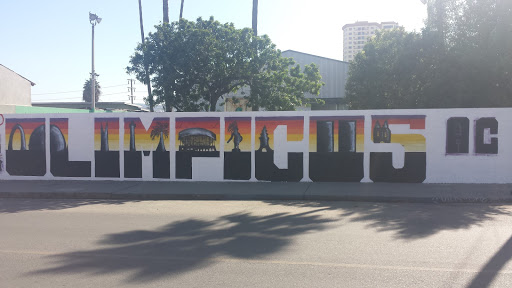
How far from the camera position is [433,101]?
1691cm

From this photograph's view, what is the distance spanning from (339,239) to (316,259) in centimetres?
119

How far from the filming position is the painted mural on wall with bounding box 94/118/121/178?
14.5 m

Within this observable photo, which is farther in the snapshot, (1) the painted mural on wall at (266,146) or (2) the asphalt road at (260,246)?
(1) the painted mural on wall at (266,146)

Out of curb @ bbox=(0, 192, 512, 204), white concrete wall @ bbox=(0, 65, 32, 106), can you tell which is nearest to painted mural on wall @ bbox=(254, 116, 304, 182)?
curb @ bbox=(0, 192, 512, 204)

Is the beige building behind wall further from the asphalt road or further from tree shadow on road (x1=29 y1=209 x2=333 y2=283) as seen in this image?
tree shadow on road (x1=29 y1=209 x2=333 y2=283)

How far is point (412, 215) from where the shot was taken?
8.65m

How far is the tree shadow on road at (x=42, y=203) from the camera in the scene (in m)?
10.2

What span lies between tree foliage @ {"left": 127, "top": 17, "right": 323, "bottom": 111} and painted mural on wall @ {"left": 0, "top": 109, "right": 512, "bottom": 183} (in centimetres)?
375

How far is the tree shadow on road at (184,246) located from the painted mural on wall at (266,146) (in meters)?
5.35

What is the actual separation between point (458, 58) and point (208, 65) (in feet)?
31.8

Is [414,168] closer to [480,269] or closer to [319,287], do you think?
[480,269]

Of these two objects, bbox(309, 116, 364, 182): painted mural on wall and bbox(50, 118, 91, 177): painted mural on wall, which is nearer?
bbox(309, 116, 364, 182): painted mural on wall

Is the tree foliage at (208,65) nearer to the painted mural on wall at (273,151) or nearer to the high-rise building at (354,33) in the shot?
the painted mural on wall at (273,151)

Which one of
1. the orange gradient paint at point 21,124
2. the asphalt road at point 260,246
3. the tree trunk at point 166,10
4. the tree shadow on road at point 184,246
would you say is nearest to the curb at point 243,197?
the asphalt road at point 260,246
